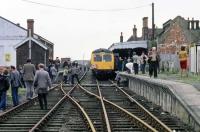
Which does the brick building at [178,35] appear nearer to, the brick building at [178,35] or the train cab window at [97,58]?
the brick building at [178,35]

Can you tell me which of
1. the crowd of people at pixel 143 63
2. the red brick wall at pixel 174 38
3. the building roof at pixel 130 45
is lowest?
the crowd of people at pixel 143 63

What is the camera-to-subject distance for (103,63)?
54031 mm

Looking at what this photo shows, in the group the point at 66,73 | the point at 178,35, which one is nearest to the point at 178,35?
the point at 178,35

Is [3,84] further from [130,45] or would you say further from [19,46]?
[19,46]

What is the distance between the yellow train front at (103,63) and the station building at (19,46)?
11.0m

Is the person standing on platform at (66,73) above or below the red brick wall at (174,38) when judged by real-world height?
below

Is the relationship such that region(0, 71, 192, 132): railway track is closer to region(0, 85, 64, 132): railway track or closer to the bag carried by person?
region(0, 85, 64, 132): railway track

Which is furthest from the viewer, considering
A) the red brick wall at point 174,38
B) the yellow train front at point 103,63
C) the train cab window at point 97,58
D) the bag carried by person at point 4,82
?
the red brick wall at point 174,38

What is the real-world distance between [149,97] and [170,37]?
130 ft

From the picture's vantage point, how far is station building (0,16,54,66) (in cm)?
6794

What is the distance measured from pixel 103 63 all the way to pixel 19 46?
16.7m

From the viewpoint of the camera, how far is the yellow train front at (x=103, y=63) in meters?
53.5

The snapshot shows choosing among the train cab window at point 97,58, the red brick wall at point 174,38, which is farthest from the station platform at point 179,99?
the red brick wall at point 174,38

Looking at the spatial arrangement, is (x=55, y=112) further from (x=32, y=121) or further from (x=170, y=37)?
(x=170, y=37)
